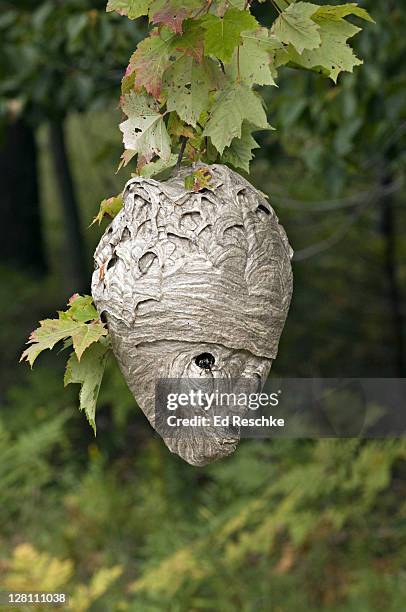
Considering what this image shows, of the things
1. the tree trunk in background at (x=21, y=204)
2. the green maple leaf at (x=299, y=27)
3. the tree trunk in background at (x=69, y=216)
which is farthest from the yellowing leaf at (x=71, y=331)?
the tree trunk in background at (x=21, y=204)

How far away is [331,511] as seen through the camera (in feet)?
14.6

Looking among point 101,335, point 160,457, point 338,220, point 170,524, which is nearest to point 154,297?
point 101,335

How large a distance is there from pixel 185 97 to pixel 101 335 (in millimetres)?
296

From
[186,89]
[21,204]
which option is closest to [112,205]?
[186,89]

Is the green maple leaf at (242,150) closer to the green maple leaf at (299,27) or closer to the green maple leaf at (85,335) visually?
the green maple leaf at (299,27)

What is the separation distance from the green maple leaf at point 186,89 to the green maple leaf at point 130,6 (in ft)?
0.23

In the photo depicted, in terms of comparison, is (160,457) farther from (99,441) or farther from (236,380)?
(236,380)

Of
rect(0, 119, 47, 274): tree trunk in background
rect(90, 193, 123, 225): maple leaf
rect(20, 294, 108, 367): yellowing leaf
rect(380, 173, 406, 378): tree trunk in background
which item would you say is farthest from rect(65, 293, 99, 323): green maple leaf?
rect(0, 119, 47, 274): tree trunk in background

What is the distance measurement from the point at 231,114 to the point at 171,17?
13cm

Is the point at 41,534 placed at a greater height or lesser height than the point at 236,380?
greater

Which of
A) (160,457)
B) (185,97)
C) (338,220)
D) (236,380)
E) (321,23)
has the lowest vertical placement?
(236,380)

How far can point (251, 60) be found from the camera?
3.19ft

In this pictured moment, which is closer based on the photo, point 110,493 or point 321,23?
point 321,23

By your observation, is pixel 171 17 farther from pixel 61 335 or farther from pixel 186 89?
pixel 61 335
